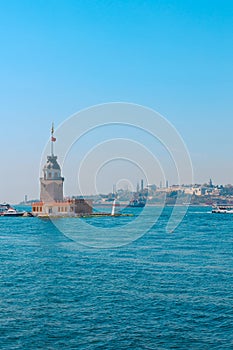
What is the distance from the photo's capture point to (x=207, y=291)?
2881 cm

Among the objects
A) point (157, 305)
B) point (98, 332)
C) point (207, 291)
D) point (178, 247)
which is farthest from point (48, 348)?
point (178, 247)

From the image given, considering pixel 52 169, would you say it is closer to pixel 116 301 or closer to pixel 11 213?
pixel 11 213

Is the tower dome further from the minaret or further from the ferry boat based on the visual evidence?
the ferry boat

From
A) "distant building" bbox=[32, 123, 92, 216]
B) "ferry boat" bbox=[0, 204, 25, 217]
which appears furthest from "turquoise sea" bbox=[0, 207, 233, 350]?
"ferry boat" bbox=[0, 204, 25, 217]

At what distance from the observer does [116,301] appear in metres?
26.5

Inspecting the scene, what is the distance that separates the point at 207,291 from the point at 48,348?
12.7 meters

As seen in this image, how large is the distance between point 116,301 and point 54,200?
384 feet

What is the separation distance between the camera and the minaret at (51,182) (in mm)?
143750

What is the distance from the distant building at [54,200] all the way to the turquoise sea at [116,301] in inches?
3327

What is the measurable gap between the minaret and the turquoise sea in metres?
98.5

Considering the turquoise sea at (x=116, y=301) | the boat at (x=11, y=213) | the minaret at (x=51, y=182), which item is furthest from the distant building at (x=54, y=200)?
the turquoise sea at (x=116, y=301)

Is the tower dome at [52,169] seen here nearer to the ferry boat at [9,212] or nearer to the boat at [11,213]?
the boat at [11,213]

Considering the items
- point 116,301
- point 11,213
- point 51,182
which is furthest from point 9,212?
point 116,301

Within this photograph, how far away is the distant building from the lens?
427ft
